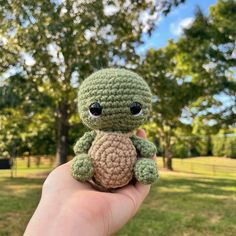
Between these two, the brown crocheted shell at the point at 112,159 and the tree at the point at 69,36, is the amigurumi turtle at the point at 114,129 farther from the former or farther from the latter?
the tree at the point at 69,36

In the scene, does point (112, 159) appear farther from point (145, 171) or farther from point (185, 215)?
point (185, 215)

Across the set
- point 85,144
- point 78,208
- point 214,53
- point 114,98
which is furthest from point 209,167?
point 78,208

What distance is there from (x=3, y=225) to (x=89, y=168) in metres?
4.64

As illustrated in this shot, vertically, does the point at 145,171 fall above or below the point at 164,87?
below

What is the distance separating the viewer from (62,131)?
41.1 ft

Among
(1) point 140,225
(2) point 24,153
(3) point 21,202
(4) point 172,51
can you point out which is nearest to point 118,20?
(4) point 172,51

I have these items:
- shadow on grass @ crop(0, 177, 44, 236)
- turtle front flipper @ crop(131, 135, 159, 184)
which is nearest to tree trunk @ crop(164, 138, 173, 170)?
shadow on grass @ crop(0, 177, 44, 236)

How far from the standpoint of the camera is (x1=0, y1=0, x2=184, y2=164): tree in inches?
316

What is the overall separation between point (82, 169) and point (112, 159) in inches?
6.0

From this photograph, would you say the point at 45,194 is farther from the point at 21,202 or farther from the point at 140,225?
the point at 21,202

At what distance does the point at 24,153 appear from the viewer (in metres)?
26.4

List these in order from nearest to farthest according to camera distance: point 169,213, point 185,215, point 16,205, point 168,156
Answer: point 185,215 → point 169,213 → point 16,205 → point 168,156

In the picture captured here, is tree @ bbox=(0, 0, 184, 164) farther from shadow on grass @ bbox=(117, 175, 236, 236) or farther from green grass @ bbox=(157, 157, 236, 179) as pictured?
green grass @ bbox=(157, 157, 236, 179)

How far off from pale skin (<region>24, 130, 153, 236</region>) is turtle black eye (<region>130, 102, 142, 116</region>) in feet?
1.19
